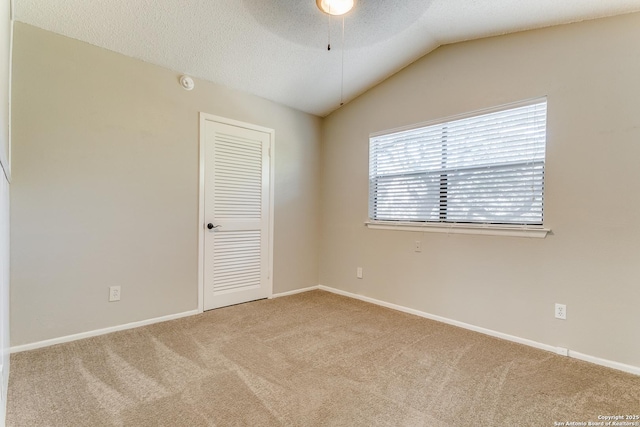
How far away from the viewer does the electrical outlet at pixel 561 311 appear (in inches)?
93.3

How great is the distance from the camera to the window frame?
2510mm

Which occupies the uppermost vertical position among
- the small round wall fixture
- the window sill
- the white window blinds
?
the small round wall fixture

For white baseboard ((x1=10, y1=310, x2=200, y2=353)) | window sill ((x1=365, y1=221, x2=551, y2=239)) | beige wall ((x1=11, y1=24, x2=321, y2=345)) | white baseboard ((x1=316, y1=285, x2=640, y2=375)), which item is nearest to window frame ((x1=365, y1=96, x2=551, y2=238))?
window sill ((x1=365, y1=221, x2=551, y2=239))

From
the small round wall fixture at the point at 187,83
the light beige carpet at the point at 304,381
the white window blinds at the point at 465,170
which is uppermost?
the small round wall fixture at the point at 187,83

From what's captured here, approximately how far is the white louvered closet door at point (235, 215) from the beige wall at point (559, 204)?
1.61 meters

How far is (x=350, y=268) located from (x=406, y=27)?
8.61 ft

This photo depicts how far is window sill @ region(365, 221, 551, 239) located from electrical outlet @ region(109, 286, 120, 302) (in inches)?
102

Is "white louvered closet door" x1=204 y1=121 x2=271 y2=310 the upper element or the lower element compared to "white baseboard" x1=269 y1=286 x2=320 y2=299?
upper

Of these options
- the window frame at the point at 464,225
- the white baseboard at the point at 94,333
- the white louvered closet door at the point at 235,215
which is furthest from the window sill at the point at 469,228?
the white baseboard at the point at 94,333

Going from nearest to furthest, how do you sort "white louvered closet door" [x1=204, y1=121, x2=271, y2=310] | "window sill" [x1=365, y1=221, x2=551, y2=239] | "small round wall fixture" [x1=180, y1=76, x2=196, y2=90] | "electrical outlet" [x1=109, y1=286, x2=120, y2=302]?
"window sill" [x1=365, y1=221, x2=551, y2=239] → "electrical outlet" [x1=109, y1=286, x2=120, y2=302] → "small round wall fixture" [x1=180, y1=76, x2=196, y2=90] → "white louvered closet door" [x1=204, y1=121, x2=271, y2=310]

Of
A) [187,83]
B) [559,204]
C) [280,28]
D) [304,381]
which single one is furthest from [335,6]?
[304,381]

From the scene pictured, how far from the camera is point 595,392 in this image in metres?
1.87

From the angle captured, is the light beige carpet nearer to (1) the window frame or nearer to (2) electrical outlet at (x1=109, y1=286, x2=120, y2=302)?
(2) electrical outlet at (x1=109, y1=286, x2=120, y2=302)

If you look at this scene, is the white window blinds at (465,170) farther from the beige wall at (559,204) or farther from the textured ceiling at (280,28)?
the textured ceiling at (280,28)
